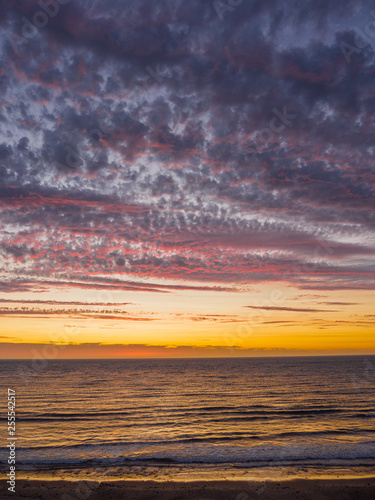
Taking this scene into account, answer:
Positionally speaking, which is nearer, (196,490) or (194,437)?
(196,490)

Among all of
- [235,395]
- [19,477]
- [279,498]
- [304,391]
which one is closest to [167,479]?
[279,498]

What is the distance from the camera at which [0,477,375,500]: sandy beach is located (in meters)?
15.7

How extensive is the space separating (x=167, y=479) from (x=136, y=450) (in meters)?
6.14

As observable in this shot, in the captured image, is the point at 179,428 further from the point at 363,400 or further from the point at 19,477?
the point at 363,400

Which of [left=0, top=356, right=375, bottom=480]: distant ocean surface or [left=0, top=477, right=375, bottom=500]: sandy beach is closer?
[left=0, top=477, right=375, bottom=500]: sandy beach

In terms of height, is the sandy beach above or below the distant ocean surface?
below

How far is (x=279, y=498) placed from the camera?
1557 cm

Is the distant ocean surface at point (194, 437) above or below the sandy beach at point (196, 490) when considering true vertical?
above

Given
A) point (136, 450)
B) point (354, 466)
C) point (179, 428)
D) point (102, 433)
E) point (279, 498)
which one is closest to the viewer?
point (279, 498)

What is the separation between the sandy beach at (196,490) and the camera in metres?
15.7

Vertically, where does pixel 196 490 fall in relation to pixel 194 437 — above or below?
below

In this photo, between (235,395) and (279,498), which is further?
(235,395)

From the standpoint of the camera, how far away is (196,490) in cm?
1644

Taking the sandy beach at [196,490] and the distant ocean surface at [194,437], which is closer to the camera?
the sandy beach at [196,490]
